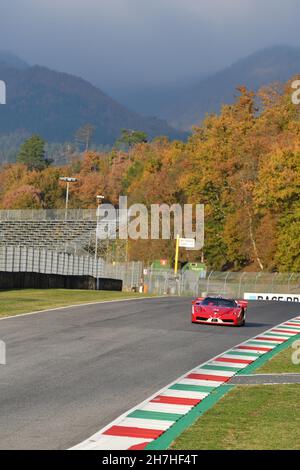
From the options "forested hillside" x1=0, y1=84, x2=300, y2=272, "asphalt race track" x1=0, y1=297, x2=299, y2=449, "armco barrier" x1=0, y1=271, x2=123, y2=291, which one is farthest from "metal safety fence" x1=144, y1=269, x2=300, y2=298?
"asphalt race track" x1=0, y1=297, x2=299, y2=449

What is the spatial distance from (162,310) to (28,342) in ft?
53.4

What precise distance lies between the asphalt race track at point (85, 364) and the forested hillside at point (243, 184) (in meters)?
53.2

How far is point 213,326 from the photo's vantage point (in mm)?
30438

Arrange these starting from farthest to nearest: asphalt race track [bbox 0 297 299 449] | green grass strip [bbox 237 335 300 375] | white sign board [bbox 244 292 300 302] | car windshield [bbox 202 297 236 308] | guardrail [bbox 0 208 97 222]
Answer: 1. guardrail [bbox 0 208 97 222]
2. white sign board [bbox 244 292 300 302]
3. car windshield [bbox 202 297 236 308]
4. green grass strip [bbox 237 335 300 375]
5. asphalt race track [bbox 0 297 299 449]

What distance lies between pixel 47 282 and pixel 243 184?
44601mm

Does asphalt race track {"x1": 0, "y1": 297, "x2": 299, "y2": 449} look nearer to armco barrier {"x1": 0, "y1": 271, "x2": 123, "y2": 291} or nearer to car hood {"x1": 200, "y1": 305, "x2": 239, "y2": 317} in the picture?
car hood {"x1": 200, "y1": 305, "x2": 239, "y2": 317}

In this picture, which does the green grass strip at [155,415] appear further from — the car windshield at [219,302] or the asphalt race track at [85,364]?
the car windshield at [219,302]

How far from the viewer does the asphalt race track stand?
11875mm

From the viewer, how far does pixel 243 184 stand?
93.0 meters

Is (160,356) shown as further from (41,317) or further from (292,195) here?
(292,195)

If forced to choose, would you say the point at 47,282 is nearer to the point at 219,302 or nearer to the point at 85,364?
the point at 219,302

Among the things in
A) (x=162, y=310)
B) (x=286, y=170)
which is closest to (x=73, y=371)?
(x=162, y=310)

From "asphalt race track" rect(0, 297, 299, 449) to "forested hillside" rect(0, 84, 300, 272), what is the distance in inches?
2094
